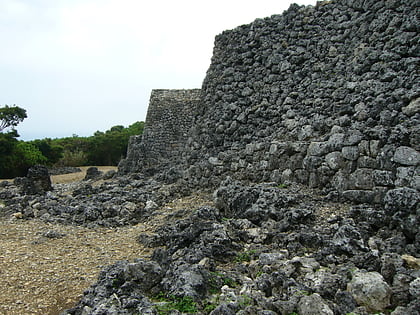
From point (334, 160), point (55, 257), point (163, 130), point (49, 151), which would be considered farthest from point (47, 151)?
point (334, 160)

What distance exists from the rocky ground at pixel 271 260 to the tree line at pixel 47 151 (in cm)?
1854

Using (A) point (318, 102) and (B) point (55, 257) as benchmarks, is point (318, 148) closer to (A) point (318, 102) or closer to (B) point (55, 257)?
(A) point (318, 102)

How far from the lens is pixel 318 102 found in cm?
700

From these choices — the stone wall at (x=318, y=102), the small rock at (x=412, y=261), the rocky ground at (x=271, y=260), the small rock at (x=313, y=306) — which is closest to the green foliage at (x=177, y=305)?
the rocky ground at (x=271, y=260)

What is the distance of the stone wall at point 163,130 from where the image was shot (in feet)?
54.3

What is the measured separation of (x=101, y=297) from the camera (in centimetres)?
399

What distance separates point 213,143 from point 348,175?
3.88 meters

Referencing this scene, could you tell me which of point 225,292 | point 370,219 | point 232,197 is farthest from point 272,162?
point 225,292

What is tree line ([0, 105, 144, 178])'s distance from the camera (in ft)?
75.6

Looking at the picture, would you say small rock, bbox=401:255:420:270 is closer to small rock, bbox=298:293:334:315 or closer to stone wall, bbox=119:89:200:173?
small rock, bbox=298:293:334:315

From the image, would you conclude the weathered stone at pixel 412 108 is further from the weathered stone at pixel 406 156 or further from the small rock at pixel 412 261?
the small rock at pixel 412 261

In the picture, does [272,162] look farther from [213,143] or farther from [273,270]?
[273,270]

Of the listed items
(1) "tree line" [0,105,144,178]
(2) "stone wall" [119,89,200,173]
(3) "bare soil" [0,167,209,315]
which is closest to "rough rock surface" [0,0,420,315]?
(3) "bare soil" [0,167,209,315]

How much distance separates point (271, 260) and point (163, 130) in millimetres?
13246
